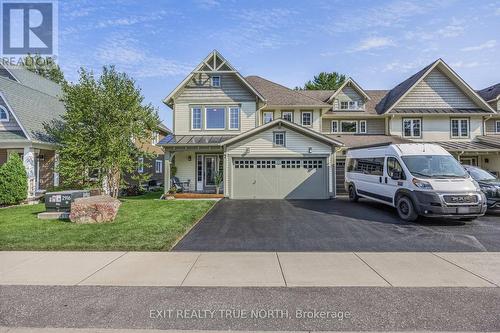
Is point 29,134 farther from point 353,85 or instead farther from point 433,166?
point 353,85

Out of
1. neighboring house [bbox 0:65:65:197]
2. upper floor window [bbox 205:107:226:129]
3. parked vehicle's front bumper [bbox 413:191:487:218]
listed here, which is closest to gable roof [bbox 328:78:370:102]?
upper floor window [bbox 205:107:226:129]

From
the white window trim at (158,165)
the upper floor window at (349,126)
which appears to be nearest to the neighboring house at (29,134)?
the white window trim at (158,165)

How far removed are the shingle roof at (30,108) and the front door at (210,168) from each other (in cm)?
926

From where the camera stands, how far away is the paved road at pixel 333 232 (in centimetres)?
696

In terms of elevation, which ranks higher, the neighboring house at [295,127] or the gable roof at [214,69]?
the gable roof at [214,69]

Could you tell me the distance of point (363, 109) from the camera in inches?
864

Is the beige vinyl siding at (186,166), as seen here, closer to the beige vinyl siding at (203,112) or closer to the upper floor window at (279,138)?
the beige vinyl siding at (203,112)

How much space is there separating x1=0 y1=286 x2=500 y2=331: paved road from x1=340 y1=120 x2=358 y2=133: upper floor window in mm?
18417

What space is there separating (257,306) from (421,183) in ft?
26.0

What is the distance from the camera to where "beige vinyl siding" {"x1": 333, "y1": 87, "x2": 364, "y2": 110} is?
21938 mm

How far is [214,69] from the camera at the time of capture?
61.4 ft

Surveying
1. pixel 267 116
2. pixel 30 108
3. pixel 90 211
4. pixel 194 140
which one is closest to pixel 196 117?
pixel 194 140

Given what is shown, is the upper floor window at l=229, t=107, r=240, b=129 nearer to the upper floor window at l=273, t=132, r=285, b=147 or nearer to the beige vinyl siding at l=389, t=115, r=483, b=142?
the upper floor window at l=273, t=132, r=285, b=147

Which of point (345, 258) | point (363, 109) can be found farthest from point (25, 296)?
point (363, 109)
